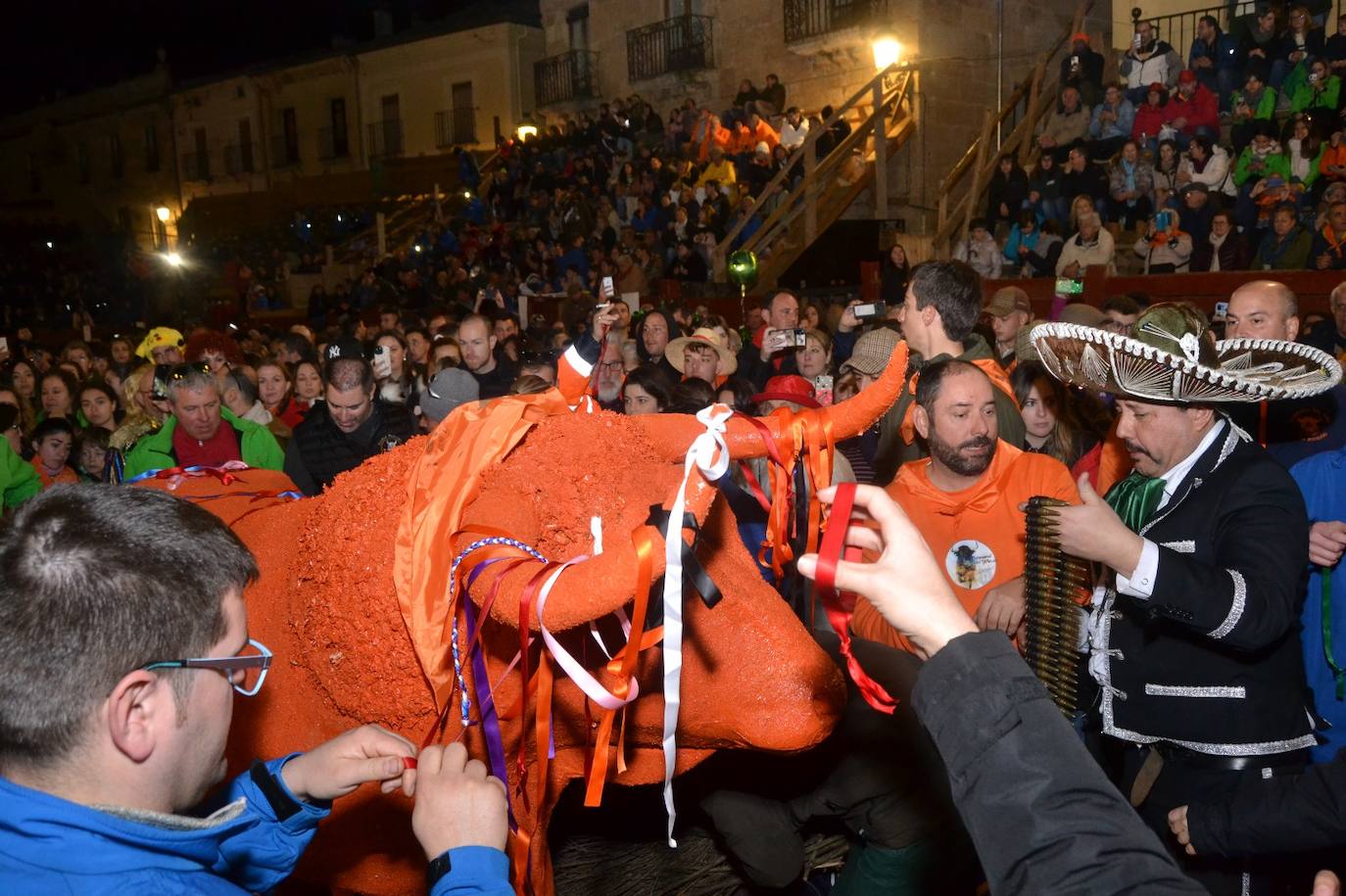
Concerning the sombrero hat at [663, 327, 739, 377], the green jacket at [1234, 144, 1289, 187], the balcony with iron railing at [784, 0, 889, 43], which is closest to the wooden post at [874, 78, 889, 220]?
the balcony with iron railing at [784, 0, 889, 43]

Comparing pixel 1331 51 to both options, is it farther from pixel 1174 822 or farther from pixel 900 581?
pixel 900 581

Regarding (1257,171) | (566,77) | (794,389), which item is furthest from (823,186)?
(566,77)

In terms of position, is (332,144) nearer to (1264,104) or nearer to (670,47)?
(670,47)

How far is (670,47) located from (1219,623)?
2305 centimetres

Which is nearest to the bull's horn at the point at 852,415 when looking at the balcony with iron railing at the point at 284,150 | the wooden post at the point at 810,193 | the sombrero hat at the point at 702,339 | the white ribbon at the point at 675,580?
the white ribbon at the point at 675,580

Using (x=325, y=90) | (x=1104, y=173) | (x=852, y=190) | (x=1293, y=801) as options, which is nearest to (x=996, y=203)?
(x=1104, y=173)

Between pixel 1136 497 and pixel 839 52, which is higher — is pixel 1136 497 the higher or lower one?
the lower one

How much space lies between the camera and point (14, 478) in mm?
5699

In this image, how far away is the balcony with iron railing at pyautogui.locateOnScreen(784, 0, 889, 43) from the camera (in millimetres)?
18547

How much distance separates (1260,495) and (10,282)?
125 ft

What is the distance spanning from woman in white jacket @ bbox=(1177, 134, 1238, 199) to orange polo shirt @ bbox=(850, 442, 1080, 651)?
30.8ft

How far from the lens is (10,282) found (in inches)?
1262

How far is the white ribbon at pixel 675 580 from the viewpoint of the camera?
177 centimetres

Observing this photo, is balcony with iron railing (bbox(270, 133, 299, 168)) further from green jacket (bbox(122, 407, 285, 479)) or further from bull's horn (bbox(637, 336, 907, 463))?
bull's horn (bbox(637, 336, 907, 463))
